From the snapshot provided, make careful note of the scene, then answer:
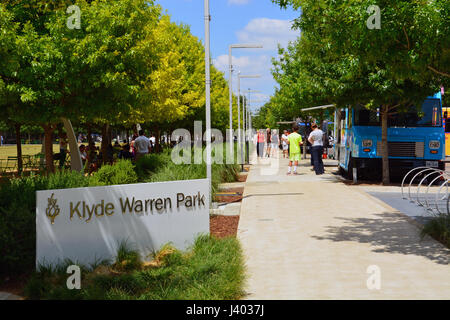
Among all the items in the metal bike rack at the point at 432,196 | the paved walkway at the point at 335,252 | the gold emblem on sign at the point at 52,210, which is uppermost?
the gold emblem on sign at the point at 52,210

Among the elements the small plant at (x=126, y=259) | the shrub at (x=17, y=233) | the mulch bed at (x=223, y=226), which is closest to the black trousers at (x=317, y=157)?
the mulch bed at (x=223, y=226)

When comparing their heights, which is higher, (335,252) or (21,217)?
(21,217)

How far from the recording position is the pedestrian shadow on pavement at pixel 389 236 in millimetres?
7684

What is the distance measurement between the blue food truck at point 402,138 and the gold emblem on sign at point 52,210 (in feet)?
43.3

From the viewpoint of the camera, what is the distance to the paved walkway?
19.1 ft

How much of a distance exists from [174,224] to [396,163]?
39.8 ft

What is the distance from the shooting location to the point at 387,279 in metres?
6.22

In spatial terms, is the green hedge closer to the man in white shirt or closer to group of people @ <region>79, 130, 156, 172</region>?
group of people @ <region>79, 130, 156, 172</region>

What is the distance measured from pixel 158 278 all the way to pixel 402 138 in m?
13.4

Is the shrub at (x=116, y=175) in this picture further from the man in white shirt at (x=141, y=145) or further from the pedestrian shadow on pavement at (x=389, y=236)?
the man in white shirt at (x=141, y=145)

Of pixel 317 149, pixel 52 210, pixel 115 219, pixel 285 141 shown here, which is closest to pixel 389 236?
pixel 115 219

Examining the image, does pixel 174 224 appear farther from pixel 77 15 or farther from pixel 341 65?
pixel 341 65

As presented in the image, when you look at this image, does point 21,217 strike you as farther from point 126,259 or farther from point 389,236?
point 389,236

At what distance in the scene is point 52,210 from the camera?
6371 mm
